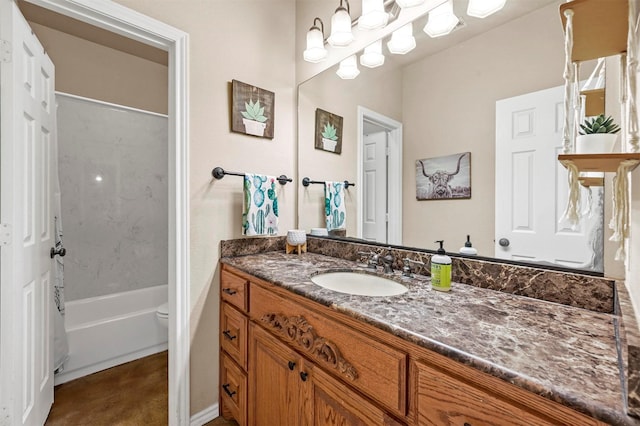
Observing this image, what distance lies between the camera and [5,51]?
111 centimetres

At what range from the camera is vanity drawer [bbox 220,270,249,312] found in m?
1.32

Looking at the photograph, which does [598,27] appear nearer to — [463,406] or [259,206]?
[463,406]

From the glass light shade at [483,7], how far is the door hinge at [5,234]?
1996 millimetres

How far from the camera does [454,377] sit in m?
0.57

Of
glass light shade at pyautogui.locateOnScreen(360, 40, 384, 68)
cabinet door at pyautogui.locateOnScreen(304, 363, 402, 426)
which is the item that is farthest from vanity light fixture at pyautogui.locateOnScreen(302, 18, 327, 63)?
cabinet door at pyautogui.locateOnScreen(304, 363, 402, 426)

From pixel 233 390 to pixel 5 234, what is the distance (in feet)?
3.84

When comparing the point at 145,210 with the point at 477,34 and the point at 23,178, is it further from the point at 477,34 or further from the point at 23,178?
the point at 477,34

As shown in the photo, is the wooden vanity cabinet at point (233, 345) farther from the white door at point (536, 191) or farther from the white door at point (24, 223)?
the white door at point (536, 191)

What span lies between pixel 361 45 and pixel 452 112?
693mm

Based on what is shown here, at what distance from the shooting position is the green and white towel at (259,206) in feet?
5.27

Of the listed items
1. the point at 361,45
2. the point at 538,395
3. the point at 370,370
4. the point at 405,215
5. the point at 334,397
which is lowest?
the point at 334,397

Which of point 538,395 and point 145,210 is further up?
point 145,210

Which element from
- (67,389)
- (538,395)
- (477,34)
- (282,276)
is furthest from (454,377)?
(67,389)

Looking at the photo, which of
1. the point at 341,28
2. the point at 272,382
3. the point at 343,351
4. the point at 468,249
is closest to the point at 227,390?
the point at 272,382
